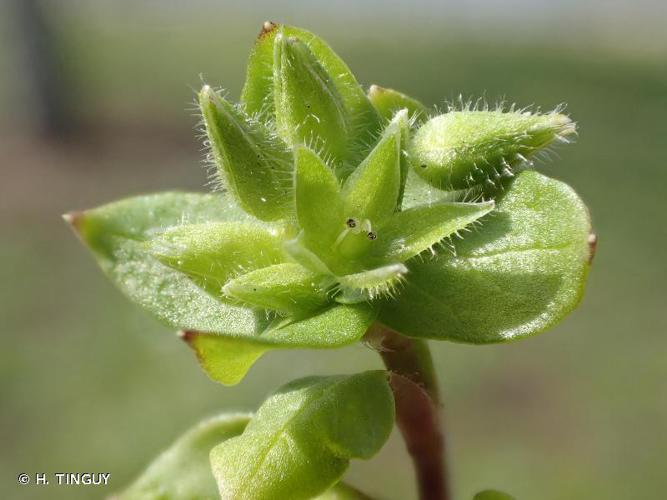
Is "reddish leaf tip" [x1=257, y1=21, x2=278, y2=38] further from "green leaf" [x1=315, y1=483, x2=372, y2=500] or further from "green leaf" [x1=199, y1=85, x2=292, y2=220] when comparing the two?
"green leaf" [x1=315, y1=483, x2=372, y2=500]

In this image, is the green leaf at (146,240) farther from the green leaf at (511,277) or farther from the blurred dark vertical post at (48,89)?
the blurred dark vertical post at (48,89)

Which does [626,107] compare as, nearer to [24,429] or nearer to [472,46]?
[472,46]

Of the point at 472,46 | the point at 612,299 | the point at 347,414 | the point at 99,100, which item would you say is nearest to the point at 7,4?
the point at 99,100

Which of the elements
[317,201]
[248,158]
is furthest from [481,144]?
[248,158]

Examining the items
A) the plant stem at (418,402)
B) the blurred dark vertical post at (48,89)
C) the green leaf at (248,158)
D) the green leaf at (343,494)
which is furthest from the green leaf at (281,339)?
the blurred dark vertical post at (48,89)

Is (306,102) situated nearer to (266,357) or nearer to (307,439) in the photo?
(307,439)

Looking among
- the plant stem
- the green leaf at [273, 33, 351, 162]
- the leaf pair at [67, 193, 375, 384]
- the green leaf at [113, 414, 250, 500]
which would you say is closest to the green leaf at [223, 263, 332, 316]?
the leaf pair at [67, 193, 375, 384]
